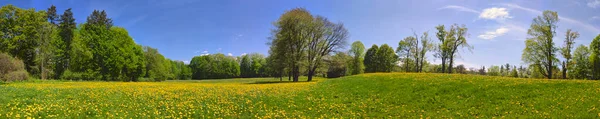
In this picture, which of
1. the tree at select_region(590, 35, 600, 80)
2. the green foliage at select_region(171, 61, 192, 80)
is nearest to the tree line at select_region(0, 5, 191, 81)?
the green foliage at select_region(171, 61, 192, 80)

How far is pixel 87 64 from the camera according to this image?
50000 mm

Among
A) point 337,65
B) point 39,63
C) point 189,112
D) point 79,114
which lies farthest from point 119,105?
point 39,63

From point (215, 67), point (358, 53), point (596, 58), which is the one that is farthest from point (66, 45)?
point (596, 58)

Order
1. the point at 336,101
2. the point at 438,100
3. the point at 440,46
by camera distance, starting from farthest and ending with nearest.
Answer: the point at 440,46 → the point at 336,101 → the point at 438,100

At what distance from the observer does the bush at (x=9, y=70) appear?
31734 millimetres

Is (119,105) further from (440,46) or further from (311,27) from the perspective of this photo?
(440,46)

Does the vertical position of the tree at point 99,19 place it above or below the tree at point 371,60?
above

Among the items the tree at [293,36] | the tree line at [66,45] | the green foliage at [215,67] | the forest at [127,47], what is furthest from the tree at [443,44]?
the green foliage at [215,67]

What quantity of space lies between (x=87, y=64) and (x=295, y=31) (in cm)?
3704

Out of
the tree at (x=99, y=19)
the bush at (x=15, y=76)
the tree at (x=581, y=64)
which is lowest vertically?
the bush at (x=15, y=76)

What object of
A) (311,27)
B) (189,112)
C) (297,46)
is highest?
(311,27)

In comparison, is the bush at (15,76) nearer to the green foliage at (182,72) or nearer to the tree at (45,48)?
the tree at (45,48)

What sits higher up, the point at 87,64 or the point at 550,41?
the point at 550,41

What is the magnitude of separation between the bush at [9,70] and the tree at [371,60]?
6967 centimetres
